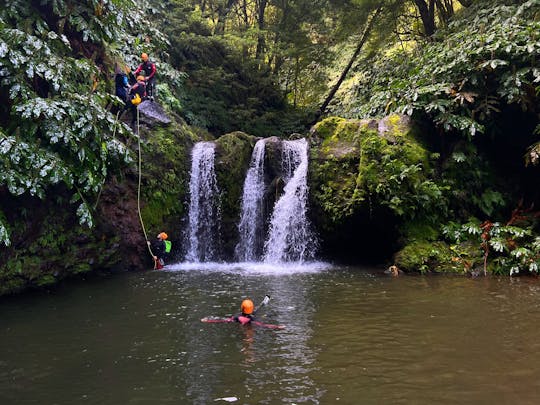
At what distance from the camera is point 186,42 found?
1725 cm

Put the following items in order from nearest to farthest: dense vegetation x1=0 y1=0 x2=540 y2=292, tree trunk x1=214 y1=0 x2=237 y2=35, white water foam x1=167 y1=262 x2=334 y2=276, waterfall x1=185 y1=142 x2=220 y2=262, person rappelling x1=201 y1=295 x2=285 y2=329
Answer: person rappelling x1=201 y1=295 x2=285 y2=329, dense vegetation x1=0 y1=0 x2=540 y2=292, white water foam x1=167 y1=262 x2=334 y2=276, waterfall x1=185 y1=142 x2=220 y2=262, tree trunk x1=214 y1=0 x2=237 y2=35

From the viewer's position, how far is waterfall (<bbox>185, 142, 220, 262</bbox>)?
12.6m

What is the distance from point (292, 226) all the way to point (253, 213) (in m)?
1.35

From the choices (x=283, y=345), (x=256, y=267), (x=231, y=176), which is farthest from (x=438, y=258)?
(x=231, y=176)

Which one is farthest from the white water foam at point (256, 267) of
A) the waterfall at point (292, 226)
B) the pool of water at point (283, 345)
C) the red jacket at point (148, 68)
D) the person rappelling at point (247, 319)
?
the red jacket at point (148, 68)

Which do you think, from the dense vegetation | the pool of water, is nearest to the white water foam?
the dense vegetation

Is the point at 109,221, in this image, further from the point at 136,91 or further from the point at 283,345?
the point at 283,345

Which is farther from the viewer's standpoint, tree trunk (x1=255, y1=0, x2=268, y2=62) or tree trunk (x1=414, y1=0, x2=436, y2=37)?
tree trunk (x1=255, y1=0, x2=268, y2=62)

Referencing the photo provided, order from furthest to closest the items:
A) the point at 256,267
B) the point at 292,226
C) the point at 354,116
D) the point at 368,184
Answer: the point at 354,116, the point at 292,226, the point at 256,267, the point at 368,184

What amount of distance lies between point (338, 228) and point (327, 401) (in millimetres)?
7554

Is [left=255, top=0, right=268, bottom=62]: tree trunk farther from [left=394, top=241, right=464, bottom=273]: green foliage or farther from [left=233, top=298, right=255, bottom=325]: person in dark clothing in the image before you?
[left=233, top=298, right=255, bottom=325]: person in dark clothing

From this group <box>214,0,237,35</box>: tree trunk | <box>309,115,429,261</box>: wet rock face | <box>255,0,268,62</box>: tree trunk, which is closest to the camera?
<box>309,115,429,261</box>: wet rock face

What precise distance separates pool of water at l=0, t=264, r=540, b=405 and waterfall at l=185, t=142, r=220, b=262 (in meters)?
3.85

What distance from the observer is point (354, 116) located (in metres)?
15.3
